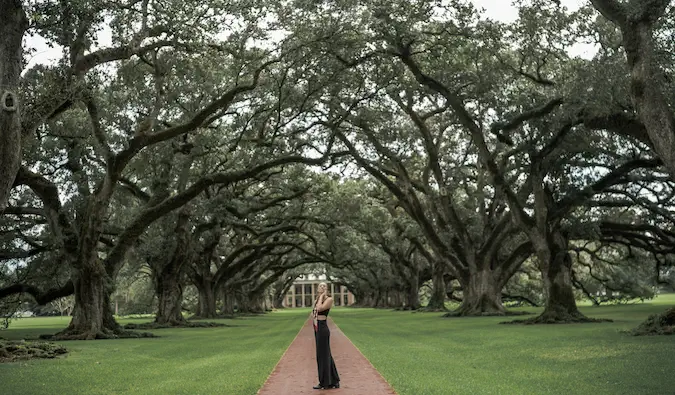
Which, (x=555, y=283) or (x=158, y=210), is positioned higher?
(x=158, y=210)

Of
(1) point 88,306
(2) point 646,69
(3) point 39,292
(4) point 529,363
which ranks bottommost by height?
(4) point 529,363

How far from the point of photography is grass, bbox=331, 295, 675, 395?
9.33 metres

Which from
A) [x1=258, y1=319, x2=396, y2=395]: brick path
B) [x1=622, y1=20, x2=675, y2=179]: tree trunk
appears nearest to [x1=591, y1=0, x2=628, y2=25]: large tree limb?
[x1=622, y1=20, x2=675, y2=179]: tree trunk

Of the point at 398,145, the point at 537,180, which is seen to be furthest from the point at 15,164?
the point at 398,145

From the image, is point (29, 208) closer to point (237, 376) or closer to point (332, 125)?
point (332, 125)

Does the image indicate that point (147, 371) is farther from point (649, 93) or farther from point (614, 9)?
point (614, 9)

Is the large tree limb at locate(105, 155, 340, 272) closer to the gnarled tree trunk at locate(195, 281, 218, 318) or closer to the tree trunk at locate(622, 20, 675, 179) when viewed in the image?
the tree trunk at locate(622, 20, 675, 179)

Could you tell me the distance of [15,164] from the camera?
1112cm

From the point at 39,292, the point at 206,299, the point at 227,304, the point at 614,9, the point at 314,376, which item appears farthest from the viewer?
the point at 227,304

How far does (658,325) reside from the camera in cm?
1714

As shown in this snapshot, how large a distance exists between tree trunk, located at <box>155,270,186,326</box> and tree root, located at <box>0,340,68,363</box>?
16.1 m

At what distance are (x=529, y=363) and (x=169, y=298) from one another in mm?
24403

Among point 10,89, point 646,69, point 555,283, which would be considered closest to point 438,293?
point 555,283

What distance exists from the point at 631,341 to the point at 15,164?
14.4 m
